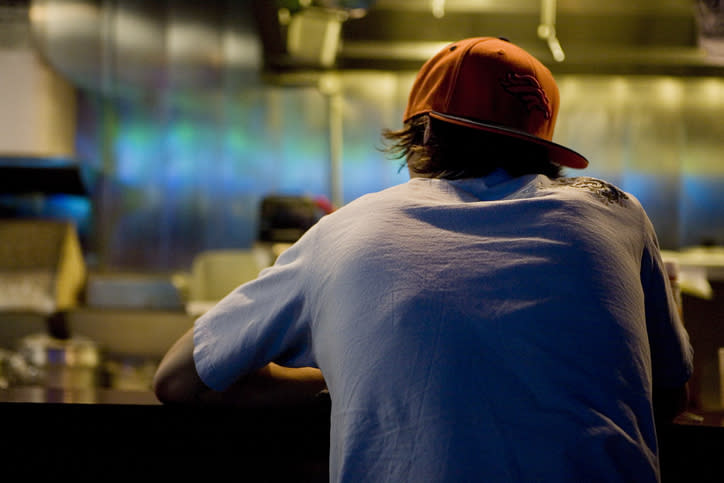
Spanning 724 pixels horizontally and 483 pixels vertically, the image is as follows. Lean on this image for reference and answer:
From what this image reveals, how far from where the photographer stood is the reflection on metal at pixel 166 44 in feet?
11.8

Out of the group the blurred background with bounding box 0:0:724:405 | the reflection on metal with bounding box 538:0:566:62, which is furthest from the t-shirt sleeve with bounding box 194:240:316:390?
the blurred background with bounding box 0:0:724:405

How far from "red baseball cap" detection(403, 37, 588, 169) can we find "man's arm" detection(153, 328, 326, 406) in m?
0.43

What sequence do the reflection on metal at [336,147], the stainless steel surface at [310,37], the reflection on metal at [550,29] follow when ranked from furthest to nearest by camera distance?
the reflection on metal at [336,147] → the stainless steel surface at [310,37] → the reflection on metal at [550,29]

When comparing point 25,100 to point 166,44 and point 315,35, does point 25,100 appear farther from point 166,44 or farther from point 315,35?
point 315,35

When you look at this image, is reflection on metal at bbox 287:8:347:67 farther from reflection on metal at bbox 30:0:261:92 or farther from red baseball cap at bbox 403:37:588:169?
red baseball cap at bbox 403:37:588:169

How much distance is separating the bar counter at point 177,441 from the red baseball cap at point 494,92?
0.47m

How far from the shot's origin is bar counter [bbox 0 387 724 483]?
0.92m

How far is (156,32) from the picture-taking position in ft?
11.9

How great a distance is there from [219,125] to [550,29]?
194 cm

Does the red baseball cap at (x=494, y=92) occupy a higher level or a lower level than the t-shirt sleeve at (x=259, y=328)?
higher

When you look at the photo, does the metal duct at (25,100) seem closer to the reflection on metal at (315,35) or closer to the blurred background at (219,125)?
the blurred background at (219,125)

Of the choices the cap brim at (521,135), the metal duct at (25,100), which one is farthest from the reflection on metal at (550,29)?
the metal duct at (25,100)

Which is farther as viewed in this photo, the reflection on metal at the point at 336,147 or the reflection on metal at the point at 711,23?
the reflection on metal at the point at 336,147

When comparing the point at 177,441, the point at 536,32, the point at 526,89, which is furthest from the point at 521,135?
the point at 536,32
